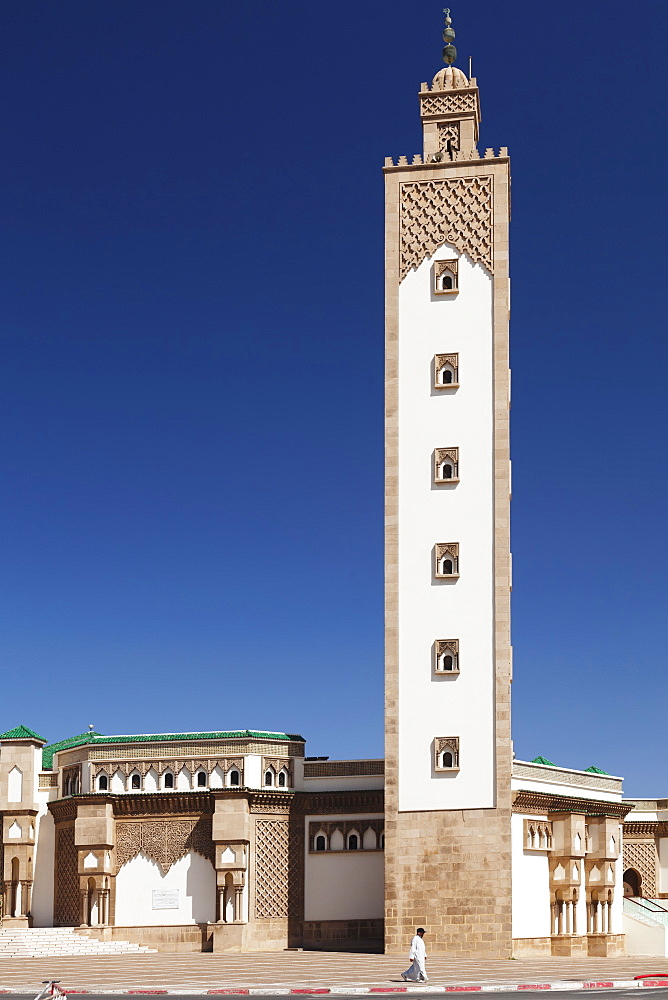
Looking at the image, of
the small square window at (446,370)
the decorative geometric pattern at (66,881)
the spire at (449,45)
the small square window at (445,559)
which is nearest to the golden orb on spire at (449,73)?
the spire at (449,45)

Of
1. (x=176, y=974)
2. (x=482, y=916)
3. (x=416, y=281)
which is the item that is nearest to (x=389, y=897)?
(x=482, y=916)

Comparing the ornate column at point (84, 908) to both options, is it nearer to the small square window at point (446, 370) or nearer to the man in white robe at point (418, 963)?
the man in white robe at point (418, 963)

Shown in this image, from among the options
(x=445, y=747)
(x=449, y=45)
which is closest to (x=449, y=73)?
(x=449, y=45)

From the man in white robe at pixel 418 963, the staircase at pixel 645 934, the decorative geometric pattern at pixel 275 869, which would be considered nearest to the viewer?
the man in white robe at pixel 418 963

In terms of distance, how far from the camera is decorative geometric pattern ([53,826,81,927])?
32312 mm

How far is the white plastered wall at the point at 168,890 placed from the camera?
31.6 meters

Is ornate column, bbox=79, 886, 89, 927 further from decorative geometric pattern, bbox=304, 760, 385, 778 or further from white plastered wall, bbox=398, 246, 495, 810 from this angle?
white plastered wall, bbox=398, 246, 495, 810

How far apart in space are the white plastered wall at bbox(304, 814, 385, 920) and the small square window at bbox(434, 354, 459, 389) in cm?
1105

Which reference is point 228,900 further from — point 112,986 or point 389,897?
point 112,986

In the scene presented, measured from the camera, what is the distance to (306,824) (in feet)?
107

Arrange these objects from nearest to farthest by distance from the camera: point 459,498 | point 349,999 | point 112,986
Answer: point 349,999, point 112,986, point 459,498

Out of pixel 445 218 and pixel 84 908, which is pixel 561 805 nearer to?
pixel 84 908

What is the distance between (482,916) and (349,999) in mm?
10006

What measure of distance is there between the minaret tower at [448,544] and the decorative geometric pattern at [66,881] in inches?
322
